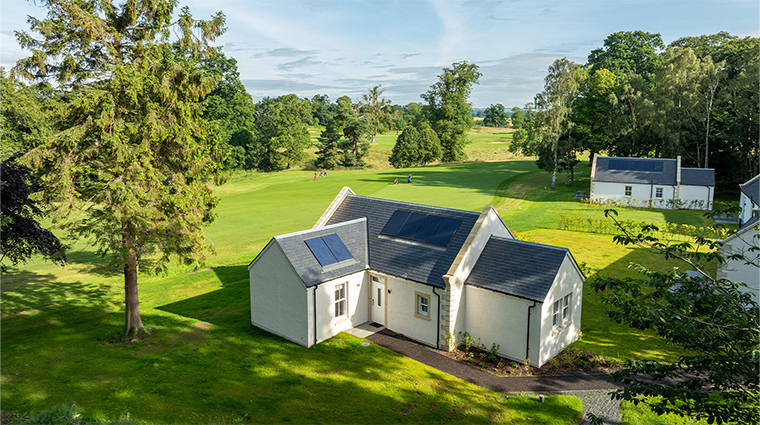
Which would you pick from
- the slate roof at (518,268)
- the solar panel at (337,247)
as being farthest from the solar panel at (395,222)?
the slate roof at (518,268)

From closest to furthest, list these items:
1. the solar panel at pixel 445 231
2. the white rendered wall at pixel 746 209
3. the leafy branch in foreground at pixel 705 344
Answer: the leafy branch in foreground at pixel 705 344, the solar panel at pixel 445 231, the white rendered wall at pixel 746 209

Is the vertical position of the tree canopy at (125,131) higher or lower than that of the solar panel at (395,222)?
higher

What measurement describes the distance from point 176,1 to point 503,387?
19888mm

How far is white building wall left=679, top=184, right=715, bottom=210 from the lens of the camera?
163ft

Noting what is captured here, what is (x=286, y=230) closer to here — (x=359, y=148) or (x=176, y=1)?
(x=176, y=1)

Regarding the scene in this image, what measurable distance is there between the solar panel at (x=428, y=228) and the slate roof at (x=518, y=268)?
2.61 metres

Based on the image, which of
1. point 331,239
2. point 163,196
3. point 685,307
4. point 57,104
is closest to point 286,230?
point 331,239

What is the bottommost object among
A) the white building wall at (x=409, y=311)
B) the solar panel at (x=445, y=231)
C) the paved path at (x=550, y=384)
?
the paved path at (x=550, y=384)

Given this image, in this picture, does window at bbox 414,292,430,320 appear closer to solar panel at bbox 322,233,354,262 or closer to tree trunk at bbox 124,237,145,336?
solar panel at bbox 322,233,354,262

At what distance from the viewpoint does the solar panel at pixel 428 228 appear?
71.7 ft

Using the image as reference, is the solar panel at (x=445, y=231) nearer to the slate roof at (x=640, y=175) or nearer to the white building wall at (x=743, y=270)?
the white building wall at (x=743, y=270)

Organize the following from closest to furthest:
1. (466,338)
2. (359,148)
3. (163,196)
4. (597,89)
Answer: (163,196) < (466,338) < (597,89) < (359,148)

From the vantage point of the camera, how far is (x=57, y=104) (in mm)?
16438

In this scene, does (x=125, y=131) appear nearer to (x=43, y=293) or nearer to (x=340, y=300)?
(x=340, y=300)
